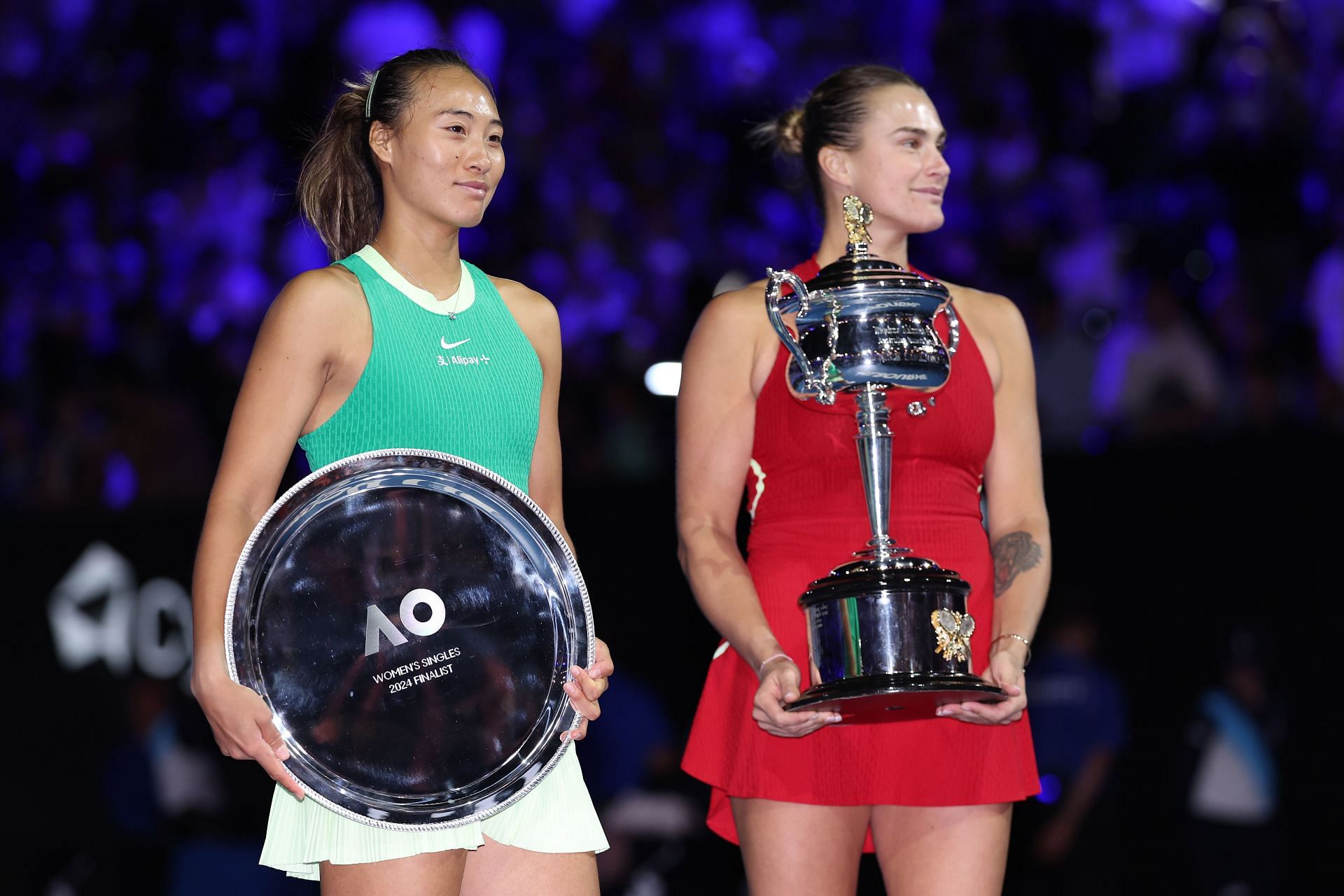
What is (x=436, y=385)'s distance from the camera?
95.8 inches

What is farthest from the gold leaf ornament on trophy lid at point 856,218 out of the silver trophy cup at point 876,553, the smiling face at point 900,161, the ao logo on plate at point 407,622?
the ao logo on plate at point 407,622

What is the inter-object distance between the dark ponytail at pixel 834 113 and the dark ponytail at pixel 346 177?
2.21ft

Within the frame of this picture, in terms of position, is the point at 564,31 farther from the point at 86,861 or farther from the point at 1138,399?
the point at 86,861

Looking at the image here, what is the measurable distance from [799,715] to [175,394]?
16.2ft

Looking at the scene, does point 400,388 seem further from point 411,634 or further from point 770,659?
point 770,659

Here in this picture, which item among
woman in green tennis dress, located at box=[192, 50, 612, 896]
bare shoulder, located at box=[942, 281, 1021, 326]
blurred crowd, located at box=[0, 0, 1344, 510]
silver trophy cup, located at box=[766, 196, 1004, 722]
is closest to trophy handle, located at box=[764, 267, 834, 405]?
silver trophy cup, located at box=[766, 196, 1004, 722]

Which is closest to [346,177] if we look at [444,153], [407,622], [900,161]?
[444,153]

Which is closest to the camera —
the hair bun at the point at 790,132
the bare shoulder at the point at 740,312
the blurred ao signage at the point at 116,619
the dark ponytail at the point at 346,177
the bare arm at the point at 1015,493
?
the dark ponytail at the point at 346,177

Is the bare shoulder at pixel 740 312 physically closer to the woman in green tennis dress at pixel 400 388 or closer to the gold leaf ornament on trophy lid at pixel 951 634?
the woman in green tennis dress at pixel 400 388

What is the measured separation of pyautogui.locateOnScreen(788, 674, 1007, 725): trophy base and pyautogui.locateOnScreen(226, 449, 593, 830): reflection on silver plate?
1.29ft

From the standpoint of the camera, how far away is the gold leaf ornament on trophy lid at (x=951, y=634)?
2.52 meters

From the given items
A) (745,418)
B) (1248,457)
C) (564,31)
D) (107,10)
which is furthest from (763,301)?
(107,10)

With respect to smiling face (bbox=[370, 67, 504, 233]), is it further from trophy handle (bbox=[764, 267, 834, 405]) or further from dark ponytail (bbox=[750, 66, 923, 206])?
dark ponytail (bbox=[750, 66, 923, 206])

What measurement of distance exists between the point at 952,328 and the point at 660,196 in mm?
5318
